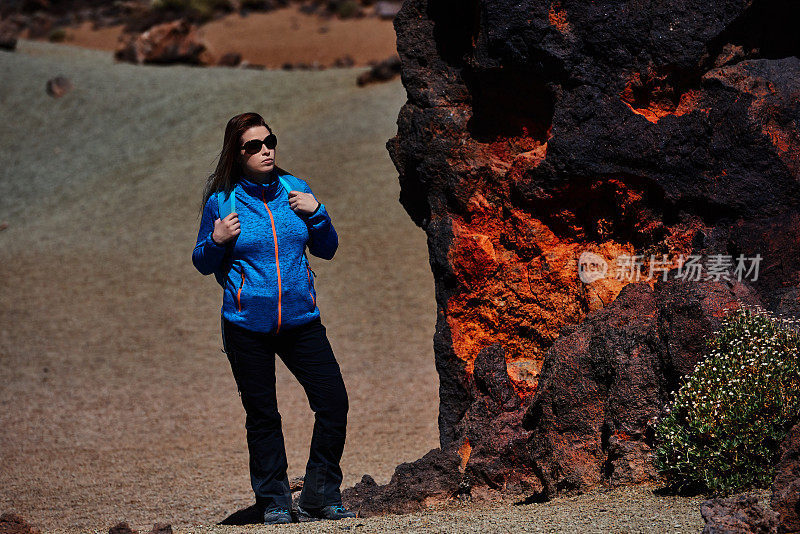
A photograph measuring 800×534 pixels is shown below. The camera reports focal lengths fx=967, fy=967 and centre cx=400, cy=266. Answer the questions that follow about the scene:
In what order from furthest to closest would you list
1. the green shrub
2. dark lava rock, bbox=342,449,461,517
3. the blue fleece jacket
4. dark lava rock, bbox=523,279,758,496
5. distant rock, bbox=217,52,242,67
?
distant rock, bbox=217,52,242,67 < dark lava rock, bbox=342,449,461,517 < the blue fleece jacket < dark lava rock, bbox=523,279,758,496 < the green shrub

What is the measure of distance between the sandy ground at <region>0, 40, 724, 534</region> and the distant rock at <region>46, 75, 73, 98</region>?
24 cm

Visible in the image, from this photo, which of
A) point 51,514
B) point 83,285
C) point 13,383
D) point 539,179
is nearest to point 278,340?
point 539,179

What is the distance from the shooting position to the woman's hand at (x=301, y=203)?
15.5ft

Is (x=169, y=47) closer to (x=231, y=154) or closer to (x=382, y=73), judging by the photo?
(x=382, y=73)

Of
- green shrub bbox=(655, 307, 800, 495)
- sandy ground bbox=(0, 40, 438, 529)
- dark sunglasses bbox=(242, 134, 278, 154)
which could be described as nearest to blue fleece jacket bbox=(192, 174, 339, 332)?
dark sunglasses bbox=(242, 134, 278, 154)

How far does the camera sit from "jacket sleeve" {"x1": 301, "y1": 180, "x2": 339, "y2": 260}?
4.83m

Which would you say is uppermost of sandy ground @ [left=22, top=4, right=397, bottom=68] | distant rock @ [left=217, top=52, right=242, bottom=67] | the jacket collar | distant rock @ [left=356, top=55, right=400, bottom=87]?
sandy ground @ [left=22, top=4, right=397, bottom=68]

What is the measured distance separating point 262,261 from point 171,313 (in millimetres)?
8196

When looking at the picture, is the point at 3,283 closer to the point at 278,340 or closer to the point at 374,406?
the point at 374,406

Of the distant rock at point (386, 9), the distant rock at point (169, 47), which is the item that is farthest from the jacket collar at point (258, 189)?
the distant rock at point (386, 9)

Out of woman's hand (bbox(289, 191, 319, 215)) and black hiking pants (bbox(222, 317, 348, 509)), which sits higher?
woman's hand (bbox(289, 191, 319, 215))

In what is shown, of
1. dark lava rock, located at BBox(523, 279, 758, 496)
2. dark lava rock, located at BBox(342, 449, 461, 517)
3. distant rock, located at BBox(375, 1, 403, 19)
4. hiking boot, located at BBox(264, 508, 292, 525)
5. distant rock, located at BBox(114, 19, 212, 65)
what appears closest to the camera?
dark lava rock, located at BBox(523, 279, 758, 496)

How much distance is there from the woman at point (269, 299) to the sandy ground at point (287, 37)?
23.1 meters

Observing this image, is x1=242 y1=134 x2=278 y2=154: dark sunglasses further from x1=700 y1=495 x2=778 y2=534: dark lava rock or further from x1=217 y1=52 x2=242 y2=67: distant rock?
x1=217 y1=52 x2=242 y2=67: distant rock
